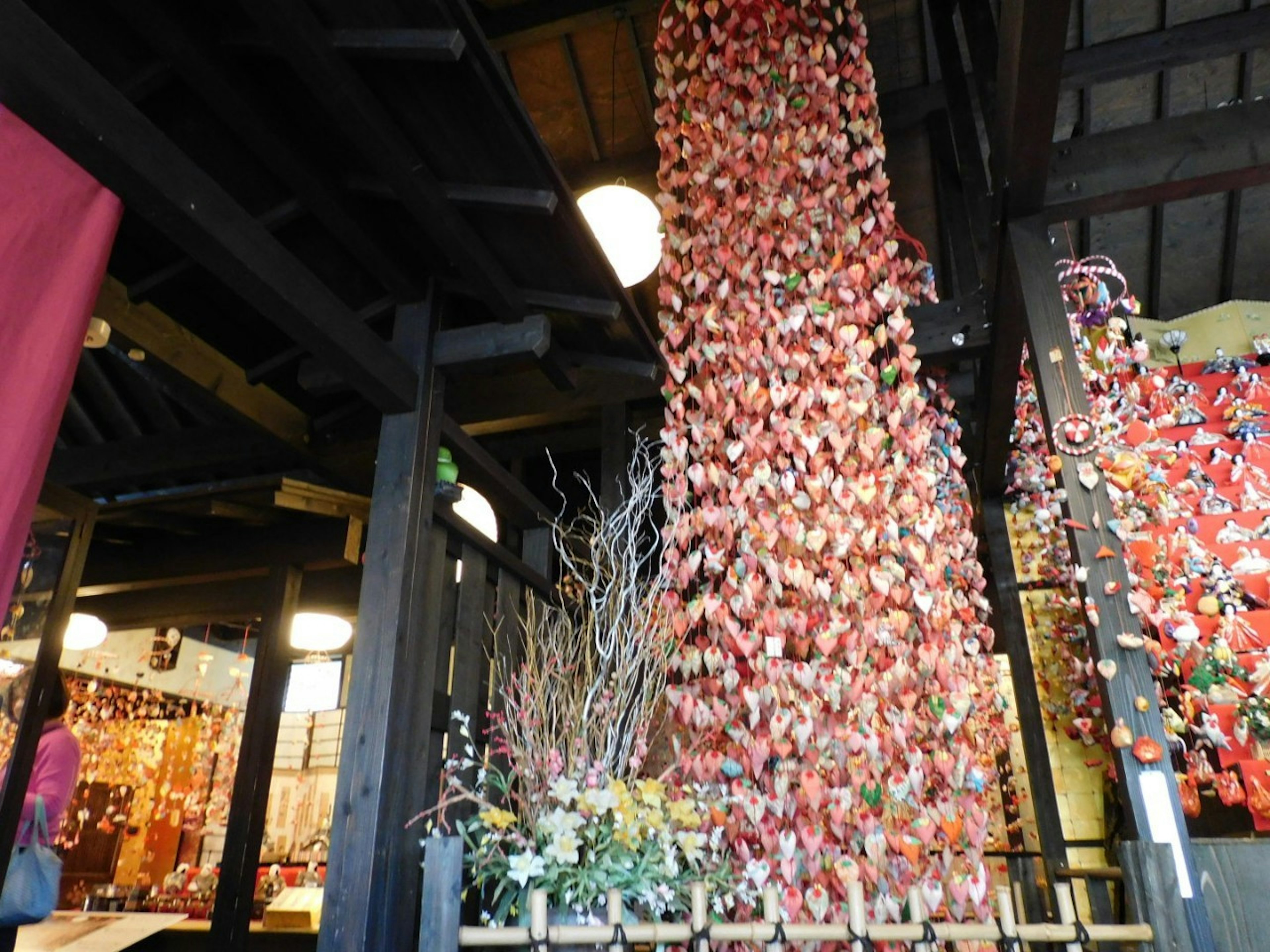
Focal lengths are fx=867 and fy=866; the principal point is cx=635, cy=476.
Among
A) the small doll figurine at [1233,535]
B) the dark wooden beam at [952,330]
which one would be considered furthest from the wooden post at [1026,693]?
the dark wooden beam at [952,330]

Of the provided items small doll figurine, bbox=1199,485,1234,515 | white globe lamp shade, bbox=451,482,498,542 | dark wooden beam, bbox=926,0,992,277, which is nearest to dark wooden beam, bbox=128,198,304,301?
white globe lamp shade, bbox=451,482,498,542

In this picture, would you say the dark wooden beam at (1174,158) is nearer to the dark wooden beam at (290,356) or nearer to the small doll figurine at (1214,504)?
the dark wooden beam at (290,356)

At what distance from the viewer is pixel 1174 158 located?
2.74 m

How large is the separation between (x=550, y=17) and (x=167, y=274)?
231 cm

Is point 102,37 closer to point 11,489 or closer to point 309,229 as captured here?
point 309,229

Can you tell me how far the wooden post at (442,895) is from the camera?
5.73 ft

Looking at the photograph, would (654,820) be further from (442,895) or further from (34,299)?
(34,299)

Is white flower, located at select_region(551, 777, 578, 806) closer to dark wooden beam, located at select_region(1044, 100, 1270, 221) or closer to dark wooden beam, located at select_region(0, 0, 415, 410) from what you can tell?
dark wooden beam, located at select_region(0, 0, 415, 410)

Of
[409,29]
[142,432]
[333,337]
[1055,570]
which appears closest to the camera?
[409,29]

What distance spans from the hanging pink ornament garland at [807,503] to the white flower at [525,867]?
58 cm

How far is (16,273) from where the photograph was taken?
154cm

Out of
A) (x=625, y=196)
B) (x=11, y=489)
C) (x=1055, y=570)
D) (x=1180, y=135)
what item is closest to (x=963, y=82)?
(x=1180, y=135)

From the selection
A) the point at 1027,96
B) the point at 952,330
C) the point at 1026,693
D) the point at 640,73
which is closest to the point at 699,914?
the point at 1027,96

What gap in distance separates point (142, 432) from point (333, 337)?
2877 mm
